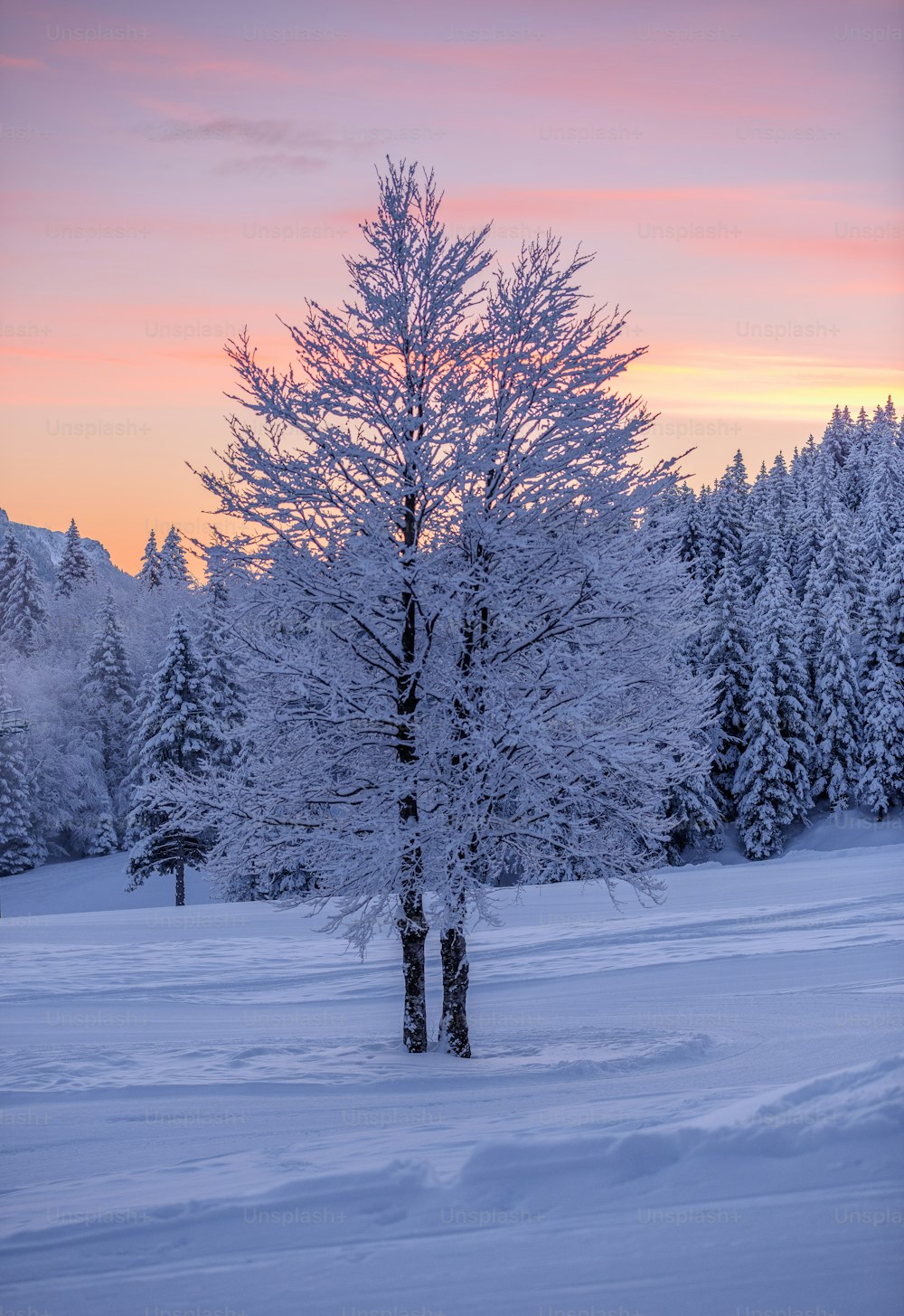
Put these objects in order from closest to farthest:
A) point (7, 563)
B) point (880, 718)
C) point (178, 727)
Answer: point (178, 727), point (880, 718), point (7, 563)

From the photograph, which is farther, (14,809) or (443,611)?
(14,809)

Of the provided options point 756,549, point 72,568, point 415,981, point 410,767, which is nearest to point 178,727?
point 415,981

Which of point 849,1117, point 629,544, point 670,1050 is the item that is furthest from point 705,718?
point 849,1117

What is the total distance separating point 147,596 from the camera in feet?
232

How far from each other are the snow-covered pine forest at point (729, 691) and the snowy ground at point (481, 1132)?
68.9ft

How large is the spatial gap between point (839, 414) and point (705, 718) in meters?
158

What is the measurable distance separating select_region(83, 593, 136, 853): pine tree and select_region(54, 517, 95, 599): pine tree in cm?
2600

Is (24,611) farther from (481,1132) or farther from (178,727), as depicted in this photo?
(481,1132)

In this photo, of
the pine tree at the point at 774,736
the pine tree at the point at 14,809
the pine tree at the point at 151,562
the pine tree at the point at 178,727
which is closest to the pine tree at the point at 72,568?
the pine tree at the point at 151,562

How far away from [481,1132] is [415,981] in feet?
14.5

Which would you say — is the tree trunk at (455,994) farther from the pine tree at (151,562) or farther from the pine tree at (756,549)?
the pine tree at (151,562)

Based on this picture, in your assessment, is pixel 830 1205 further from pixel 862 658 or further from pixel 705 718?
pixel 862 658

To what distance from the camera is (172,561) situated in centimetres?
8556

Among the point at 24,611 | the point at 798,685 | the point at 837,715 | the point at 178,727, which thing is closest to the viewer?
the point at 178,727
